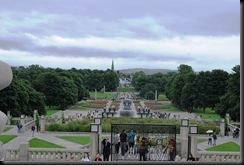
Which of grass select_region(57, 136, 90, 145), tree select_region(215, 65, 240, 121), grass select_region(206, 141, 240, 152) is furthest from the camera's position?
tree select_region(215, 65, 240, 121)

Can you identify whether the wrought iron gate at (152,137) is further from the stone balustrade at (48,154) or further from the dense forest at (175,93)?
the dense forest at (175,93)

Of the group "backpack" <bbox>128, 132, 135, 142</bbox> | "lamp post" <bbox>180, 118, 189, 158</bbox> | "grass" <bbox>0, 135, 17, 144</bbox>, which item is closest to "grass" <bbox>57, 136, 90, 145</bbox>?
"grass" <bbox>0, 135, 17, 144</bbox>

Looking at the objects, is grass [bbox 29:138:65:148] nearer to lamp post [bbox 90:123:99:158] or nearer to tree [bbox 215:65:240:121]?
lamp post [bbox 90:123:99:158]

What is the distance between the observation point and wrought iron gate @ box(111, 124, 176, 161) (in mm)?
20250

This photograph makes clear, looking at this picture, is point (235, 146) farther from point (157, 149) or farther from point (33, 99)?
point (33, 99)

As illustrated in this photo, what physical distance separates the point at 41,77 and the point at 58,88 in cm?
435

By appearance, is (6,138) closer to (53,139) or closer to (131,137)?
(53,139)

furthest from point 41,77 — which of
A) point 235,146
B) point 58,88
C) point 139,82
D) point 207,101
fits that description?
point 139,82

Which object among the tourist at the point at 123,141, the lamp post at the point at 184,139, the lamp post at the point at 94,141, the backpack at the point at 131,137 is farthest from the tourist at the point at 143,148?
the lamp post at the point at 184,139

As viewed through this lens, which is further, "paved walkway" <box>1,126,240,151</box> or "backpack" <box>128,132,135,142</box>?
"paved walkway" <box>1,126,240,151</box>

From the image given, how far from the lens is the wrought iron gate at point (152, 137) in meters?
20.2

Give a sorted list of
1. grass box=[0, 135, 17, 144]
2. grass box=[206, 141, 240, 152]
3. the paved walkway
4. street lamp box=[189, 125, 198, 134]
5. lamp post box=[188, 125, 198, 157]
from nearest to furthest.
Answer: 1. lamp post box=[188, 125, 198, 157]
2. street lamp box=[189, 125, 198, 134]
3. grass box=[206, 141, 240, 152]
4. the paved walkway
5. grass box=[0, 135, 17, 144]

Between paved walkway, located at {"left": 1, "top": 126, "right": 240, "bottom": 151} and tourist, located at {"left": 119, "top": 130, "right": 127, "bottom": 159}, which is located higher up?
tourist, located at {"left": 119, "top": 130, "right": 127, "bottom": 159}

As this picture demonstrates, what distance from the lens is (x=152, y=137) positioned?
21641 mm
